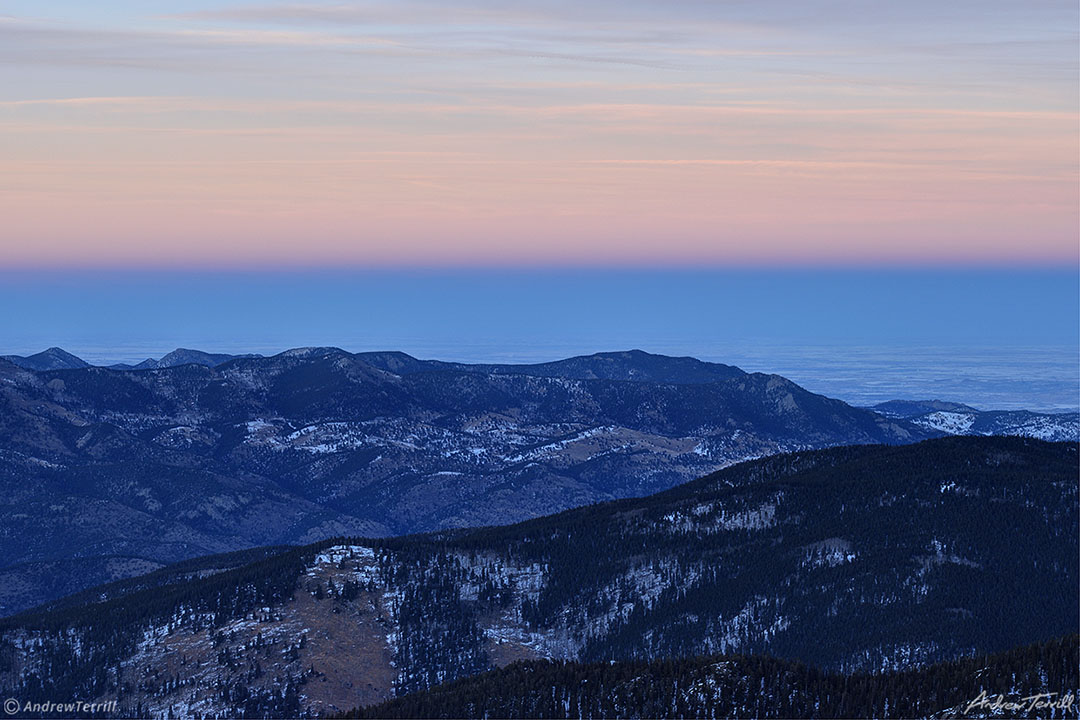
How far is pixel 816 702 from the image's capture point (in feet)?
467

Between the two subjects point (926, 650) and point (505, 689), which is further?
point (926, 650)

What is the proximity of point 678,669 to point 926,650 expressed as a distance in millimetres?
62287

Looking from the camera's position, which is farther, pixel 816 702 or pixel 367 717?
pixel 367 717

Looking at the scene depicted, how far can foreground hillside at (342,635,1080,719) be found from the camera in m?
131

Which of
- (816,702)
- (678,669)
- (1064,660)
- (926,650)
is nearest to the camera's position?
(1064,660)

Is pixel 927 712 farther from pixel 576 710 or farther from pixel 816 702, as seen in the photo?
pixel 576 710

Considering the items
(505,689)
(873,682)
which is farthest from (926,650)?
(505,689)

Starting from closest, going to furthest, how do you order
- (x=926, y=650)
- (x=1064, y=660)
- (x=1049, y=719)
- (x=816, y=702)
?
1. (x=1049, y=719)
2. (x=1064, y=660)
3. (x=816, y=702)
4. (x=926, y=650)

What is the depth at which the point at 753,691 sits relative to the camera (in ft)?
476

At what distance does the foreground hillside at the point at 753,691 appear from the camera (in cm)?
13125

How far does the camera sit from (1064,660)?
438ft

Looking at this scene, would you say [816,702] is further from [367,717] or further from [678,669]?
[367,717]

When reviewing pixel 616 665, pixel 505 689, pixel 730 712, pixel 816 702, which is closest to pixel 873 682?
pixel 816 702

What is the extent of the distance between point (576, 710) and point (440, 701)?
56.8 ft
